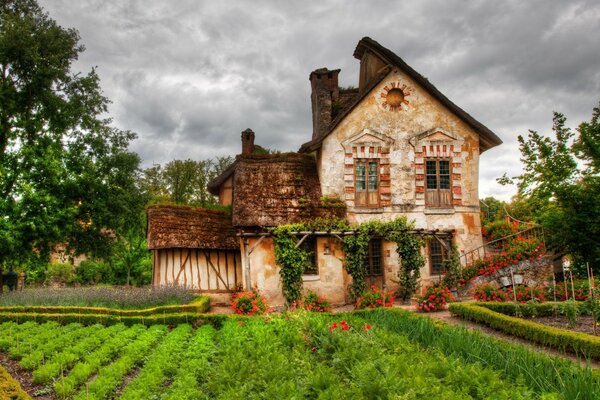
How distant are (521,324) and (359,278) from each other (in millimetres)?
7272

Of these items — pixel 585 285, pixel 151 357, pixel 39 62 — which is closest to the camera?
pixel 151 357

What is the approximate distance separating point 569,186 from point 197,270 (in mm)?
14592

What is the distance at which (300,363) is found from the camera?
23.9 feet

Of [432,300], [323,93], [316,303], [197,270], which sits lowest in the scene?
[316,303]

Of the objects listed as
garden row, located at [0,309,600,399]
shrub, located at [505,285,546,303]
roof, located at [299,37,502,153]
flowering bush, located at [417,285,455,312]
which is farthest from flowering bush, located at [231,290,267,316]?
shrub, located at [505,285,546,303]

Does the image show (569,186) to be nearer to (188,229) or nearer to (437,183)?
(437,183)

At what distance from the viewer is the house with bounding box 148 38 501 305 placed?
19.4 metres

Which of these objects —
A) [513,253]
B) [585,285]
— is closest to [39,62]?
[513,253]

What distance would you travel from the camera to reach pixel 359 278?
17.6 m

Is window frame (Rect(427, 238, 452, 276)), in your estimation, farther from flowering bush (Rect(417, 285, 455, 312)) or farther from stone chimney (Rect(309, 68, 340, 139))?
stone chimney (Rect(309, 68, 340, 139))

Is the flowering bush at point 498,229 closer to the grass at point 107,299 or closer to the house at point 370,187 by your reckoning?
the house at point 370,187

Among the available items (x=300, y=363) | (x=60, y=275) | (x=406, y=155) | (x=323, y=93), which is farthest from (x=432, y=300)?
(x=60, y=275)

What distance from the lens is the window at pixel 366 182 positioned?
20016 mm

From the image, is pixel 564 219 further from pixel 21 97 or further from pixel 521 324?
pixel 21 97
